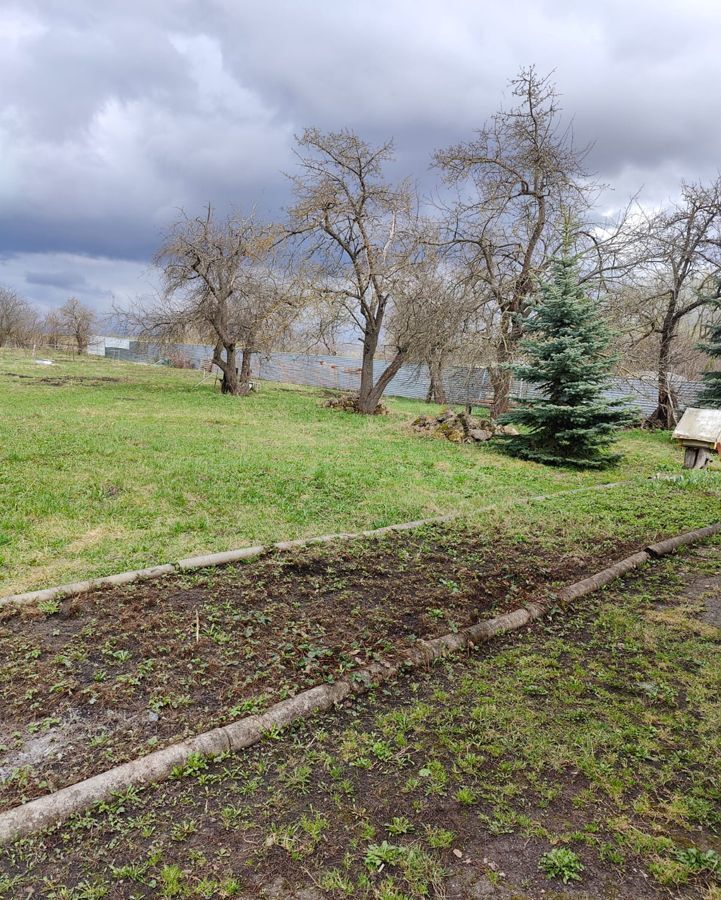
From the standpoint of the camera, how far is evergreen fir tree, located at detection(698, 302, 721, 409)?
13789mm

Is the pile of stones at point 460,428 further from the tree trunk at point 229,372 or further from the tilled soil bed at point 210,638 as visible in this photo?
the tree trunk at point 229,372

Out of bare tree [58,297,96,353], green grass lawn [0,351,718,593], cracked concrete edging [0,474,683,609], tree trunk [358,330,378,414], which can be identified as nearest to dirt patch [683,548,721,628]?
green grass lawn [0,351,718,593]

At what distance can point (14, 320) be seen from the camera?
3875 cm

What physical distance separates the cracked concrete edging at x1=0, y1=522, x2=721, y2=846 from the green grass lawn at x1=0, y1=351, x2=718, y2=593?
6.48 ft

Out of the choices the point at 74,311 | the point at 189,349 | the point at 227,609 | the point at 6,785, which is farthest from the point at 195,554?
the point at 74,311

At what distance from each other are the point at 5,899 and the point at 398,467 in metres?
6.64

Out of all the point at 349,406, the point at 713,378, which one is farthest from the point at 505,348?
the point at 713,378

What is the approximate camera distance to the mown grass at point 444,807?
5.28 ft

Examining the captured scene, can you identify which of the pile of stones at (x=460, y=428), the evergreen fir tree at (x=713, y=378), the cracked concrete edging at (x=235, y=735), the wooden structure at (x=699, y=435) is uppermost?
the evergreen fir tree at (x=713, y=378)

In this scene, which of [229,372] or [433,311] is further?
[229,372]

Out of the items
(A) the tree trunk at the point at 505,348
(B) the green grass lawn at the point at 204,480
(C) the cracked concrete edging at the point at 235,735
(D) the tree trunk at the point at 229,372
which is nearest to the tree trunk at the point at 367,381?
(B) the green grass lawn at the point at 204,480

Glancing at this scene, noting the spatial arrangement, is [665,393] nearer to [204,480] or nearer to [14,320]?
[204,480]

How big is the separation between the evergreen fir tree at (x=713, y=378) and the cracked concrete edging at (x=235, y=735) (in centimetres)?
1328

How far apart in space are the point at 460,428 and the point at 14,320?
39827 millimetres
